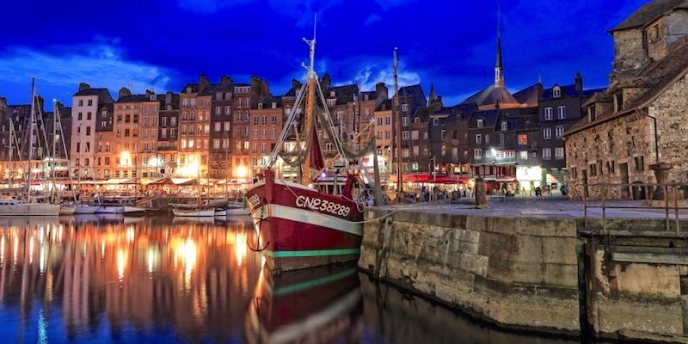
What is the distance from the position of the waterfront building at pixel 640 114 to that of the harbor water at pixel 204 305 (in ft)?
34.8

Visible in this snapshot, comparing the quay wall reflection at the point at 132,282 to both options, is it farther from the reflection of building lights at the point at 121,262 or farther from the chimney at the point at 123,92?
the chimney at the point at 123,92

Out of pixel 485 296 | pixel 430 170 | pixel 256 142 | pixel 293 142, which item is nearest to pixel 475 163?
pixel 430 170

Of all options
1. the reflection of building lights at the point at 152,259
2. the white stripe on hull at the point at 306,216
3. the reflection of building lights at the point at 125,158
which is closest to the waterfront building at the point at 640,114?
the white stripe on hull at the point at 306,216

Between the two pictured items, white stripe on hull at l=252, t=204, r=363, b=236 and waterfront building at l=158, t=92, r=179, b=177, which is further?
waterfront building at l=158, t=92, r=179, b=177

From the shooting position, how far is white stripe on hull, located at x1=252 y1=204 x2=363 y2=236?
65.6 feet

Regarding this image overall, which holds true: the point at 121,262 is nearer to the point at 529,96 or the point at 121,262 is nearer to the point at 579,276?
the point at 579,276

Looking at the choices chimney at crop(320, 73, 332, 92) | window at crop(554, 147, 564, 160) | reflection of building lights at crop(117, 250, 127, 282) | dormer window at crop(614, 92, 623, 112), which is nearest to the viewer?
reflection of building lights at crop(117, 250, 127, 282)

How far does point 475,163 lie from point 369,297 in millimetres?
53811

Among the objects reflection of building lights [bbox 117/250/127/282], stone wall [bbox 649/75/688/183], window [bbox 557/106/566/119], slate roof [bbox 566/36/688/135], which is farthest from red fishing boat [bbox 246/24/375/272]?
window [bbox 557/106/566/119]

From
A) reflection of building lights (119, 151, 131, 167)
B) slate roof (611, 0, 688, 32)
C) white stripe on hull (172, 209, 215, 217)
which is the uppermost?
slate roof (611, 0, 688, 32)

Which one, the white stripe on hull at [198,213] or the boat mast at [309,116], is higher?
the boat mast at [309,116]

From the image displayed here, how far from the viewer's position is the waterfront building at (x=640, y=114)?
26.1m

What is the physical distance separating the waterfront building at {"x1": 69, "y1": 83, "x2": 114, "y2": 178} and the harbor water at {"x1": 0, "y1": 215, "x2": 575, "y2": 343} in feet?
234

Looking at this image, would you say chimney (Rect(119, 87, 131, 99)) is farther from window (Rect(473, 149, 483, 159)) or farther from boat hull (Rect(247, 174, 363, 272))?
boat hull (Rect(247, 174, 363, 272))
